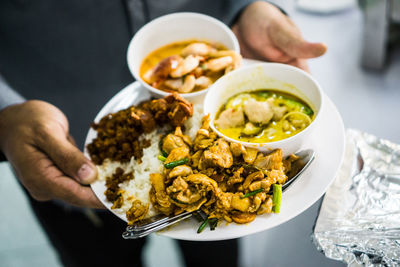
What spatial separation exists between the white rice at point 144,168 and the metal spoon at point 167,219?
8 centimetres

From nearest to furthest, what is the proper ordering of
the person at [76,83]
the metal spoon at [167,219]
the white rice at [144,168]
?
the metal spoon at [167,219] < the white rice at [144,168] < the person at [76,83]

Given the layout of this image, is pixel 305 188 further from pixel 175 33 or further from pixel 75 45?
pixel 75 45

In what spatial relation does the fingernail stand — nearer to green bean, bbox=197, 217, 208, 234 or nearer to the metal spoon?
the metal spoon

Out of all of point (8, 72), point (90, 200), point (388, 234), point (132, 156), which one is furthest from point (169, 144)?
point (8, 72)

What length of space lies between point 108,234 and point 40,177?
1.55 ft

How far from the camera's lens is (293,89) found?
5.52ft

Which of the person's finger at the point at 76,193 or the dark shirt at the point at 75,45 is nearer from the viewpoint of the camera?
the person's finger at the point at 76,193

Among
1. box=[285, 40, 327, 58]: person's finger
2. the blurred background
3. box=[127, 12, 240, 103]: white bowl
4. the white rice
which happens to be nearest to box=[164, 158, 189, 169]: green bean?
the white rice

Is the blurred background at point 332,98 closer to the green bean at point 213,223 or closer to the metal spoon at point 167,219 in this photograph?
the metal spoon at point 167,219

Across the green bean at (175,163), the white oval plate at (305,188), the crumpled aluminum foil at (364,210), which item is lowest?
the crumpled aluminum foil at (364,210)

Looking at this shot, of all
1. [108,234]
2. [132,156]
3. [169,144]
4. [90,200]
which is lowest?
[108,234]

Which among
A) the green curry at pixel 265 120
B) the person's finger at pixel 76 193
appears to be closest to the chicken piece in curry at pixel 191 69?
the green curry at pixel 265 120

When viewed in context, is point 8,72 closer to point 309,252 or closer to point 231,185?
point 231,185

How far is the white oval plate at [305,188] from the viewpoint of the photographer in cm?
131
